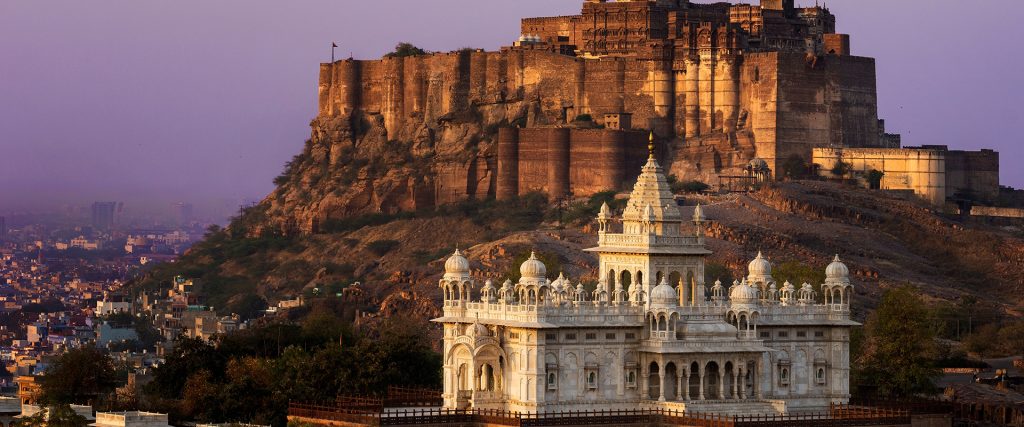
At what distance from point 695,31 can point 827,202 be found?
43.5 feet

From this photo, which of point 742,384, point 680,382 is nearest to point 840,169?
point 742,384

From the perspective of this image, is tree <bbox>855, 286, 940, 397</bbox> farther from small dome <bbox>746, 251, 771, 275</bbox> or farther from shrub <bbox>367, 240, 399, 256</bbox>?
shrub <bbox>367, 240, 399, 256</bbox>

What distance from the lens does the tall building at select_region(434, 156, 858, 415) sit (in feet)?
279

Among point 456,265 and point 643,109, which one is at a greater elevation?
point 643,109

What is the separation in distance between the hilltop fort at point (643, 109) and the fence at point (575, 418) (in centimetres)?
6398

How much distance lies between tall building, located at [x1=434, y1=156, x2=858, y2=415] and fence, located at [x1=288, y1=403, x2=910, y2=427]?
0.62 m

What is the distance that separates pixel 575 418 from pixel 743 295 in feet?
24.2

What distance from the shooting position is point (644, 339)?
283 feet

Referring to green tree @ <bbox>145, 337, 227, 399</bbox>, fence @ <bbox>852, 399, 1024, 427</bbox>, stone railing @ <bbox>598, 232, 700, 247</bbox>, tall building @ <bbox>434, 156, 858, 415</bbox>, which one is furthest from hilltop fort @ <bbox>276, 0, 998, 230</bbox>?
stone railing @ <bbox>598, 232, 700, 247</bbox>

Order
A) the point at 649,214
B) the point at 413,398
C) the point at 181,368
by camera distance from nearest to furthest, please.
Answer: the point at 649,214, the point at 413,398, the point at 181,368

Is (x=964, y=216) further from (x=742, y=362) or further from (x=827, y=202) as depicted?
(x=742, y=362)

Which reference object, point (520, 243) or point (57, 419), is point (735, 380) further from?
point (520, 243)

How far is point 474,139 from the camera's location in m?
163

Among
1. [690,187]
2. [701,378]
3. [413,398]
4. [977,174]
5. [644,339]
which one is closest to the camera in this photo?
[644,339]
